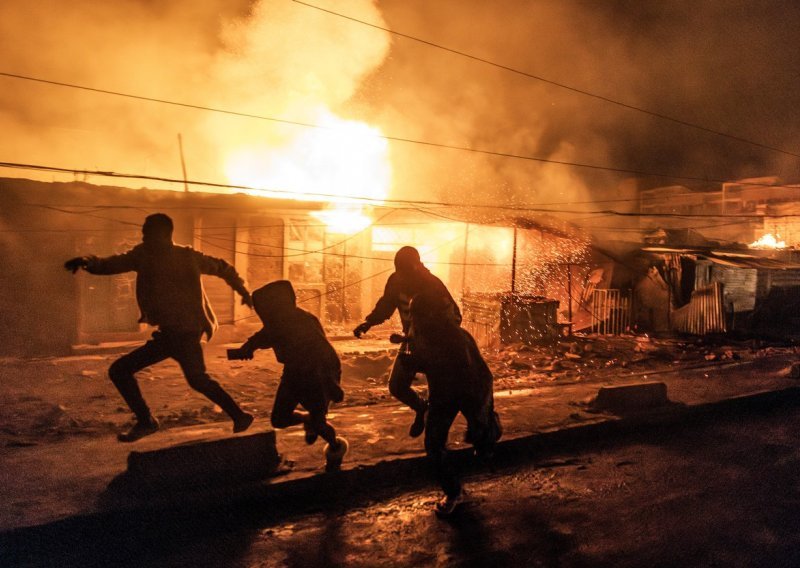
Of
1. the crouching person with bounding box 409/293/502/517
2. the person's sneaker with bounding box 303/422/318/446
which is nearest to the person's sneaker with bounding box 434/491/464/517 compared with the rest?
the crouching person with bounding box 409/293/502/517

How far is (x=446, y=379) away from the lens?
12.0 ft

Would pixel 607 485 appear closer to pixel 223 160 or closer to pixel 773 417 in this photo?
pixel 773 417

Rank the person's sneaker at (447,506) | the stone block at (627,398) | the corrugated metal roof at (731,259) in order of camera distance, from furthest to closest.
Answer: the corrugated metal roof at (731,259) < the stone block at (627,398) < the person's sneaker at (447,506)

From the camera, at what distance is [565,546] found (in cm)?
351

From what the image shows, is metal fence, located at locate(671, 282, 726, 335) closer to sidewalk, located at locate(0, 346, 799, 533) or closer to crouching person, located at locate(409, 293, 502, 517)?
sidewalk, located at locate(0, 346, 799, 533)

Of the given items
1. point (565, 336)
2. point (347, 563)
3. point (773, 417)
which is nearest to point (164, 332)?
point (347, 563)

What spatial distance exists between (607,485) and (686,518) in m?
0.77

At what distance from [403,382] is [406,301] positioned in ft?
2.17

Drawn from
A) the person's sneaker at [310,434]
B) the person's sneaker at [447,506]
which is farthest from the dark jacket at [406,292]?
the person's sneaker at [447,506]

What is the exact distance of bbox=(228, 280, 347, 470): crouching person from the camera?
13.4ft

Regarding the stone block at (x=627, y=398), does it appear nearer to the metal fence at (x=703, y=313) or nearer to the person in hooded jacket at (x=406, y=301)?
the person in hooded jacket at (x=406, y=301)

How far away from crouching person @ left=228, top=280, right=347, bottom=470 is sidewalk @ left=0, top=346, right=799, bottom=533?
0.63m

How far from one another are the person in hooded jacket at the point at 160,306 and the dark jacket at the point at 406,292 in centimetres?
143

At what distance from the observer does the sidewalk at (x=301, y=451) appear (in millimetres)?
3734
